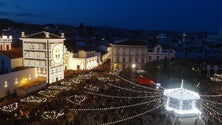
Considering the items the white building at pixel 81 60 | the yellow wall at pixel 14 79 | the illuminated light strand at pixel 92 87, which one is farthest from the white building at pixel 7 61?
the white building at pixel 81 60

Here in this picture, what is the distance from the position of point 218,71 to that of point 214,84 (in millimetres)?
12348

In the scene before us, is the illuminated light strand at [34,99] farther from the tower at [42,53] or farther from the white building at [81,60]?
the white building at [81,60]

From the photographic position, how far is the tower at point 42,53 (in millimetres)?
37062

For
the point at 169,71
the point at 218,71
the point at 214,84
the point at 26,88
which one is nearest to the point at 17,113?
the point at 26,88

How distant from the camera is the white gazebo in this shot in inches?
1021

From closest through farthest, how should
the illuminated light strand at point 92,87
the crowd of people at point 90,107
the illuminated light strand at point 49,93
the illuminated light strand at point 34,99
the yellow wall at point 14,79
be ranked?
the crowd of people at point 90,107 → the illuminated light strand at point 34,99 → the illuminated light strand at point 49,93 → the yellow wall at point 14,79 → the illuminated light strand at point 92,87

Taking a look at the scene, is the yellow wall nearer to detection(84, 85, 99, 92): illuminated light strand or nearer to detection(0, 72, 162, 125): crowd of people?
detection(0, 72, 162, 125): crowd of people

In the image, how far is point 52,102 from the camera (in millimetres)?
25922

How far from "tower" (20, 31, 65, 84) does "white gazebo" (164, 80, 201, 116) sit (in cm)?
1689

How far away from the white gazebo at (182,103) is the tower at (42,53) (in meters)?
16.9

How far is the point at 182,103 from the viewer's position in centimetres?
2591

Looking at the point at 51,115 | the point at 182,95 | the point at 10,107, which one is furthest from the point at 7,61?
the point at 182,95

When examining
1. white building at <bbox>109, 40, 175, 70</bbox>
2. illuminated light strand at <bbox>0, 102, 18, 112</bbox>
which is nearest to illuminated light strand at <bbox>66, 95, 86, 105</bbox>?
illuminated light strand at <bbox>0, 102, 18, 112</bbox>

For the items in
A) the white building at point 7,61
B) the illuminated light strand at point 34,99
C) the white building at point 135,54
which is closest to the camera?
the illuminated light strand at point 34,99
